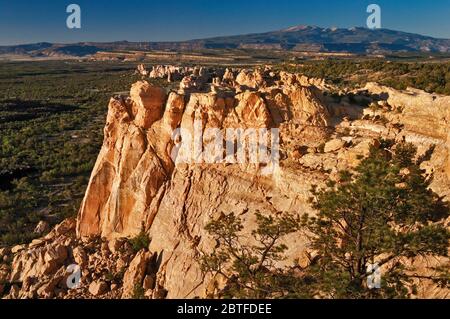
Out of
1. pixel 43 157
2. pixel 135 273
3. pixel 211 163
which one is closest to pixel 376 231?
pixel 211 163

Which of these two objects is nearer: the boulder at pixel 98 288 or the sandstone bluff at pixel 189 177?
the sandstone bluff at pixel 189 177

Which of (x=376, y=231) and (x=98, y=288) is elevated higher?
(x=376, y=231)

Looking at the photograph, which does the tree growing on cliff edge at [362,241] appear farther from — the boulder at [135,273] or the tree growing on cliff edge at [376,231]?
the boulder at [135,273]

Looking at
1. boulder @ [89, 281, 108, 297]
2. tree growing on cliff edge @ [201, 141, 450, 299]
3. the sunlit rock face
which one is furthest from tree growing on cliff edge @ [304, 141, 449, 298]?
boulder @ [89, 281, 108, 297]

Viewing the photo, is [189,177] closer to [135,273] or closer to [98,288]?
[135,273]

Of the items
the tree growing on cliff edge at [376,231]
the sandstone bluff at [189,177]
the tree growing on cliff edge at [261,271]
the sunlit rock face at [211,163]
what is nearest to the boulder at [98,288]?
the sandstone bluff at [189,177]

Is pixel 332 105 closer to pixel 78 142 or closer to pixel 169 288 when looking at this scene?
pixel 169 288
